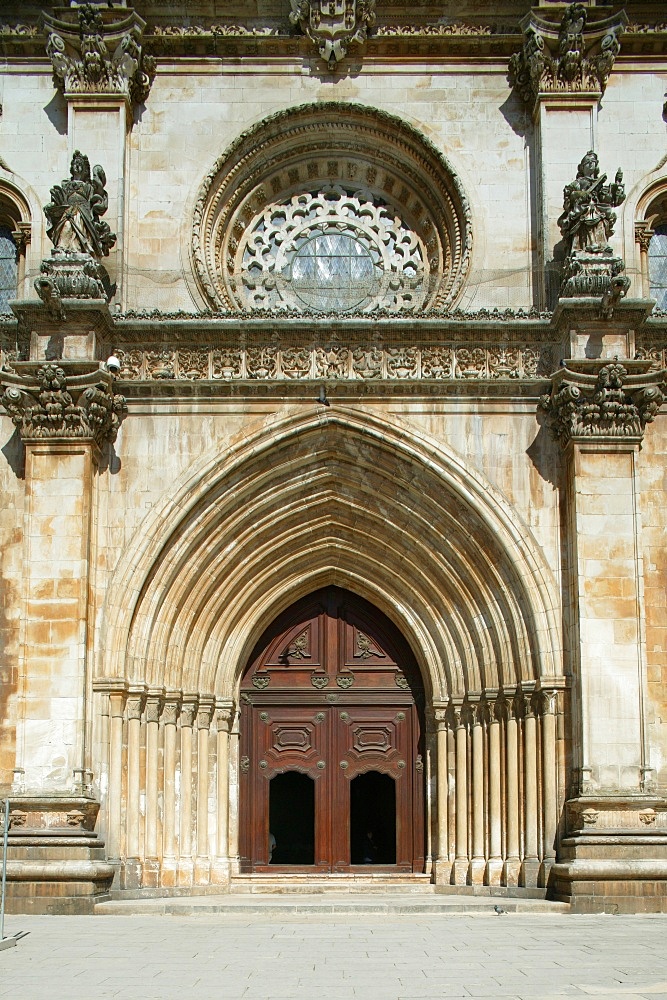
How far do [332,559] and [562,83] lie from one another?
659 cm

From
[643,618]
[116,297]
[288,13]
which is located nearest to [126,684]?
[116,297]

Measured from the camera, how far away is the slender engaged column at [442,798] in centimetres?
1606

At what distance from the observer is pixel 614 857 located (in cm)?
1416

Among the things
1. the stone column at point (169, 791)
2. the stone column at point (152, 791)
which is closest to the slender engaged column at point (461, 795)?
the stone column at point (169, 791)

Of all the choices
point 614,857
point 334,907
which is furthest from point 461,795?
point 334,907

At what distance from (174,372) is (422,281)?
3.58m

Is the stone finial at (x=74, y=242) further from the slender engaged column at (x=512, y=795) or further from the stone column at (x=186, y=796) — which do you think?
the slender engaged column at (x=512, y=795)

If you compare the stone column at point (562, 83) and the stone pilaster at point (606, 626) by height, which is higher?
the stone column at point (562, 83)

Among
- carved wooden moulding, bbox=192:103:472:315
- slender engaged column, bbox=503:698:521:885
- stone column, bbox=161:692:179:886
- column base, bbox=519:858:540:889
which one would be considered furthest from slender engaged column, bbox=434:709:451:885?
carved wooden moulding, bbox=192:103:472:315

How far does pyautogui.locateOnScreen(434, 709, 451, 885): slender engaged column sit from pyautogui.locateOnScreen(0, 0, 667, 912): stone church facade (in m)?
0.07

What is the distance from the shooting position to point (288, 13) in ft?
56.7

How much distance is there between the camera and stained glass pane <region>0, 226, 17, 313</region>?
17125 millimetres

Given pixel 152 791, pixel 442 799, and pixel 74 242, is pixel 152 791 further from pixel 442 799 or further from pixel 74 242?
pixel 74 242

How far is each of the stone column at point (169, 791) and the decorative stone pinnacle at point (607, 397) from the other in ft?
18.3
